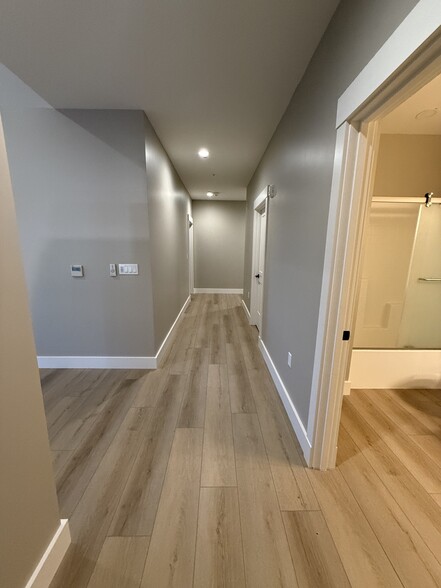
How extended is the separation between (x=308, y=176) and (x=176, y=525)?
2157 mm

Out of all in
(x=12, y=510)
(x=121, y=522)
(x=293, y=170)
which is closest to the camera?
→ (x=12, y=510)

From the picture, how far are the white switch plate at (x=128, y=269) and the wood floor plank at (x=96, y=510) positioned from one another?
4.61ft

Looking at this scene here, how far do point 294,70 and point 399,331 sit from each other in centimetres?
246

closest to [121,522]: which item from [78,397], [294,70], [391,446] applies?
[78,397]

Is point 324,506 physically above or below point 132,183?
below

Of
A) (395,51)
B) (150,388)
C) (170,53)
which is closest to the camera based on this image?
(395,51)

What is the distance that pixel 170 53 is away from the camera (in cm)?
153

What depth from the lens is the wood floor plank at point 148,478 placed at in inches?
46.6

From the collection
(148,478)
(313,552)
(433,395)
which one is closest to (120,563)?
(148,478)

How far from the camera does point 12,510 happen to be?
806mm

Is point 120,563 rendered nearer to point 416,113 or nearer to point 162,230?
point 162,230

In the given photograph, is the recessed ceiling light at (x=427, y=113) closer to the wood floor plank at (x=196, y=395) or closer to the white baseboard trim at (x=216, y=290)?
the wood floor plank at (x=196, y=395)

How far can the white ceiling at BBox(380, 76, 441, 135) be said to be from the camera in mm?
1621

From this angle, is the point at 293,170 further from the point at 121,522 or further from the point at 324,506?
the point at 121,522
